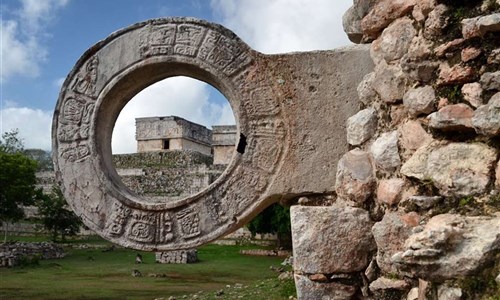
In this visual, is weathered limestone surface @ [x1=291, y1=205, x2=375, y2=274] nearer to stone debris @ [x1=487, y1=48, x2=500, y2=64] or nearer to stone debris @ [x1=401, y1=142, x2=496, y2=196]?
stone debris @ [x1=401, y1=142, x2=496, y2=196]

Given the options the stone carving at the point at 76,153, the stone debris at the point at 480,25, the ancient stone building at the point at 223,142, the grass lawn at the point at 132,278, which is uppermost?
the ancient stone building at the point at 223,142

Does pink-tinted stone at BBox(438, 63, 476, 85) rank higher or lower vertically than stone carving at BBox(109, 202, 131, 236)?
higher

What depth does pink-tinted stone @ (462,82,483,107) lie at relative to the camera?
9.31 feet

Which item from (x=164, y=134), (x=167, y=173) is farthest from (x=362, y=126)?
(x=164, y=134)

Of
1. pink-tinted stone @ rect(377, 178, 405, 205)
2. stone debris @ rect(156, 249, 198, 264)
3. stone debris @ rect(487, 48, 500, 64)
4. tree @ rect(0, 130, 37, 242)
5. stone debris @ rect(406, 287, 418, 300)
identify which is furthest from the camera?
tree @ rect(0, 130, 37, 242)

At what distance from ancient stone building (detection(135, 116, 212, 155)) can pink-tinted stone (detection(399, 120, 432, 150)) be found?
3097 centimetres

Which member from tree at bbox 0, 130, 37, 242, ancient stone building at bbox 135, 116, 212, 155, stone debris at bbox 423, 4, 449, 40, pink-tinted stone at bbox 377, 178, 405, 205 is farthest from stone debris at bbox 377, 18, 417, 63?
ancient stone building at bbox 135, 116, 212, 155

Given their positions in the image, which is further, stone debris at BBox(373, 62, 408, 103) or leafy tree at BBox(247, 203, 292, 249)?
leafy tree at BBox(247, 203, 292, 249)

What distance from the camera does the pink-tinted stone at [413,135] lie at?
3133mm

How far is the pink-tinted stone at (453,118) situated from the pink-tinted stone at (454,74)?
126mm

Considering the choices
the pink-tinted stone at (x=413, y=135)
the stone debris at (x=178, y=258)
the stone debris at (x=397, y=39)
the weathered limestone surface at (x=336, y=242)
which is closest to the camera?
the pink-tinted stone at (x=413, y=135)

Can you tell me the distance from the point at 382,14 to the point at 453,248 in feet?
5.21

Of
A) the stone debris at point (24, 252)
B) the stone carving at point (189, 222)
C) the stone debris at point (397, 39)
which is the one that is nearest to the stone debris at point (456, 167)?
Result: the stone debris at point (397, 39)

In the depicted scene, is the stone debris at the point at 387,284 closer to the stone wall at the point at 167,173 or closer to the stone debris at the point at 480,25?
the stone debris at the point at 480,25
